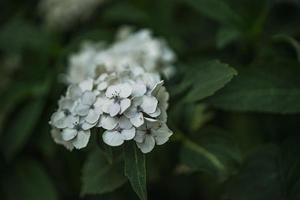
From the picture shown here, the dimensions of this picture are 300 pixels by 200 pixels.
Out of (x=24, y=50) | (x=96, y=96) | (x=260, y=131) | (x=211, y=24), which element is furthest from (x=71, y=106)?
(x=211, y=24)

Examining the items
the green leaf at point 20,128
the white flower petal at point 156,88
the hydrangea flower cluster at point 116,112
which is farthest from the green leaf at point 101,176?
the green leaf at point 20,128

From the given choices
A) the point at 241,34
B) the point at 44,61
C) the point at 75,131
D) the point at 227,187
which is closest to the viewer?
the point at 75,131

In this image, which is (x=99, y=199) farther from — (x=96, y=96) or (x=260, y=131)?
(x=260, y=131)

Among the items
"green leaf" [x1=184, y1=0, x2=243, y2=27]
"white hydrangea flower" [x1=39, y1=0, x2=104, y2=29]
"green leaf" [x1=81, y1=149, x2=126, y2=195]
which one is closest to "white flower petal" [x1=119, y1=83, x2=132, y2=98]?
"green leaf" [x1=81, y1=149, x2=126, y2=195]

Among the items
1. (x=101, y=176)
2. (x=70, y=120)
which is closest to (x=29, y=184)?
(x=101, y=176)

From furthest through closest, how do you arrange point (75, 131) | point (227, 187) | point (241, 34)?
point (241, 34)
point (227, 187)
point (75, 131)

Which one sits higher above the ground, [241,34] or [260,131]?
[241,34]

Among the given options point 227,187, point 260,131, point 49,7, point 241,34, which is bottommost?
point 260,131

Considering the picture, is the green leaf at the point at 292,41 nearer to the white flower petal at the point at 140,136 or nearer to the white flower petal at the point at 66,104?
the white flower petal at the point at 140,136
